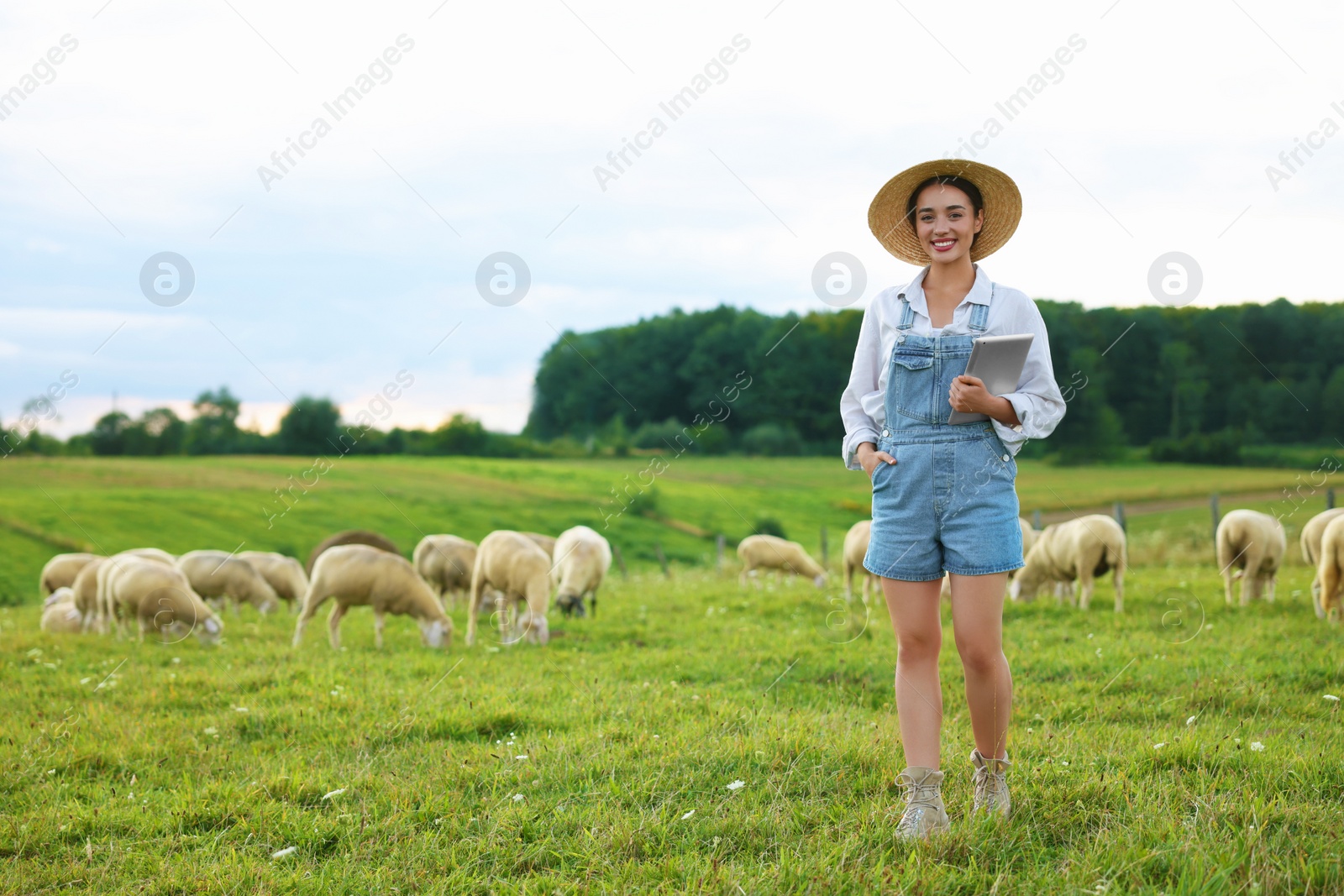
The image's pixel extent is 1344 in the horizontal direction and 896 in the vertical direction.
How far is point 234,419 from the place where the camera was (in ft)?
209

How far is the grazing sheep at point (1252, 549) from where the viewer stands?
1234 centimetres

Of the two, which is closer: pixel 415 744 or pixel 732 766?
pixel 732 766

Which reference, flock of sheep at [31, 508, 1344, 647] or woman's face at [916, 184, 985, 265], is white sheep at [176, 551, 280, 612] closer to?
flock of sheep at [31, 508, 1344, 647]

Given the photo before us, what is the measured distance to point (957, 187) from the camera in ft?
12.9

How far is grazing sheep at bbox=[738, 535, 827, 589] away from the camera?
2164 centimetres

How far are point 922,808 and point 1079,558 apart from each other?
1018 cm

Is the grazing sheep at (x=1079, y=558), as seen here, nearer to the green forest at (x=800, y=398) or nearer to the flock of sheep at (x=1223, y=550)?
the flock of sheep at (x=1223, y=550)

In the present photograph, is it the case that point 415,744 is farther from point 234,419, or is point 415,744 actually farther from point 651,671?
point 234,419

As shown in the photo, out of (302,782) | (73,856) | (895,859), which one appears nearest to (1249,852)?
(895,859)

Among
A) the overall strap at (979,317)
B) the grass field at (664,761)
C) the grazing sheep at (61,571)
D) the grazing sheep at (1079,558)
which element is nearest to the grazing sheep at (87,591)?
the grass field at (664,761)

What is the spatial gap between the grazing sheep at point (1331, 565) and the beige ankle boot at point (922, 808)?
858 centimetres

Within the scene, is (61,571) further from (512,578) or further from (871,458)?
(871,458)

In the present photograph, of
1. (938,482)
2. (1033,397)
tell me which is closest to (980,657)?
(938,482)

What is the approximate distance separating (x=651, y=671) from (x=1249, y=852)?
544 cm
